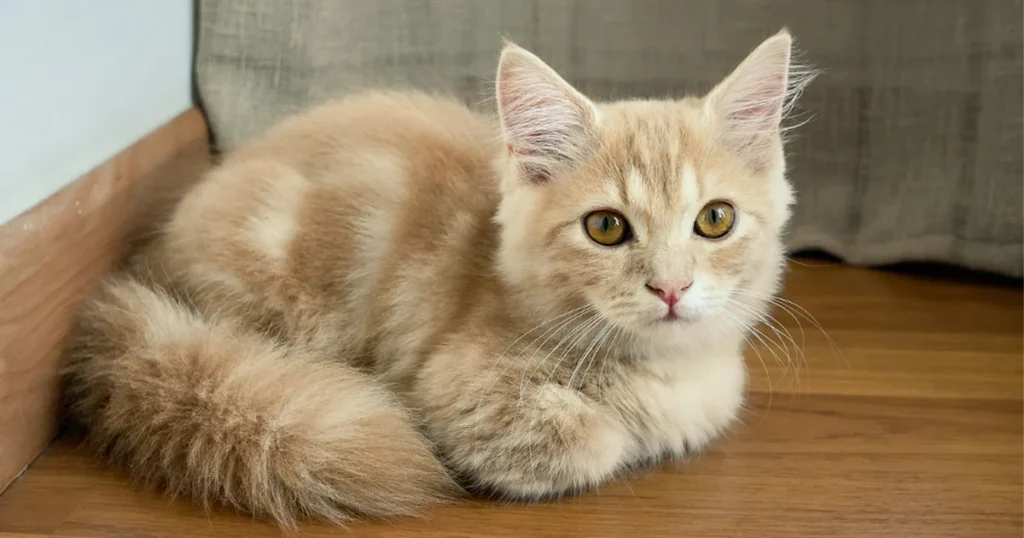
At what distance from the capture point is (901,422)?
113 centimetres

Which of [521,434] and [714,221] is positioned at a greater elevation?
[714,221]

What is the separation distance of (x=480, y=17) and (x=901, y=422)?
99cm

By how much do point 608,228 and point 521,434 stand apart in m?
0.26

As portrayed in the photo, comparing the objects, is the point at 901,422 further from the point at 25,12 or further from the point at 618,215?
the point at 25,12

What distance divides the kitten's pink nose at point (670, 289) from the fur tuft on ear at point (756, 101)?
229mm

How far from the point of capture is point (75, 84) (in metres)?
1.15

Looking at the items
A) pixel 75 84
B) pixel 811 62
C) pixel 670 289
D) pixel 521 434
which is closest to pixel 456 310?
pixel 521 434

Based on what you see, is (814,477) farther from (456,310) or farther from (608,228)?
(456,310)

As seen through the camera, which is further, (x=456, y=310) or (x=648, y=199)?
(x=456, y=310)

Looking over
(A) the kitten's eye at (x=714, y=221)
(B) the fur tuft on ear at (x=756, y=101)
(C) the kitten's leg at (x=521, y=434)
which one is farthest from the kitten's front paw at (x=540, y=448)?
(B) the fur tuft on ear at (x=756, y=101)

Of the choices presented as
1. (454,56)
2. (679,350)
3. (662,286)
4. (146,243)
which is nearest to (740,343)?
(679,350)

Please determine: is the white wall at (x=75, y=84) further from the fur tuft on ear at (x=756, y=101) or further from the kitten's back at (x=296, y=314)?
the fur tuft on ear at (x=756, y=101)

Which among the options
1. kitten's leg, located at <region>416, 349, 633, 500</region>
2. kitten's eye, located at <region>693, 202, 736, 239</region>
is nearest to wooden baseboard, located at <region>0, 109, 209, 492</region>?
kitten's leg, located at <region>416, 349, 633, 500</region>

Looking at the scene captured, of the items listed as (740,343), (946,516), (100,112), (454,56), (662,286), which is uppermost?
(454,56)
